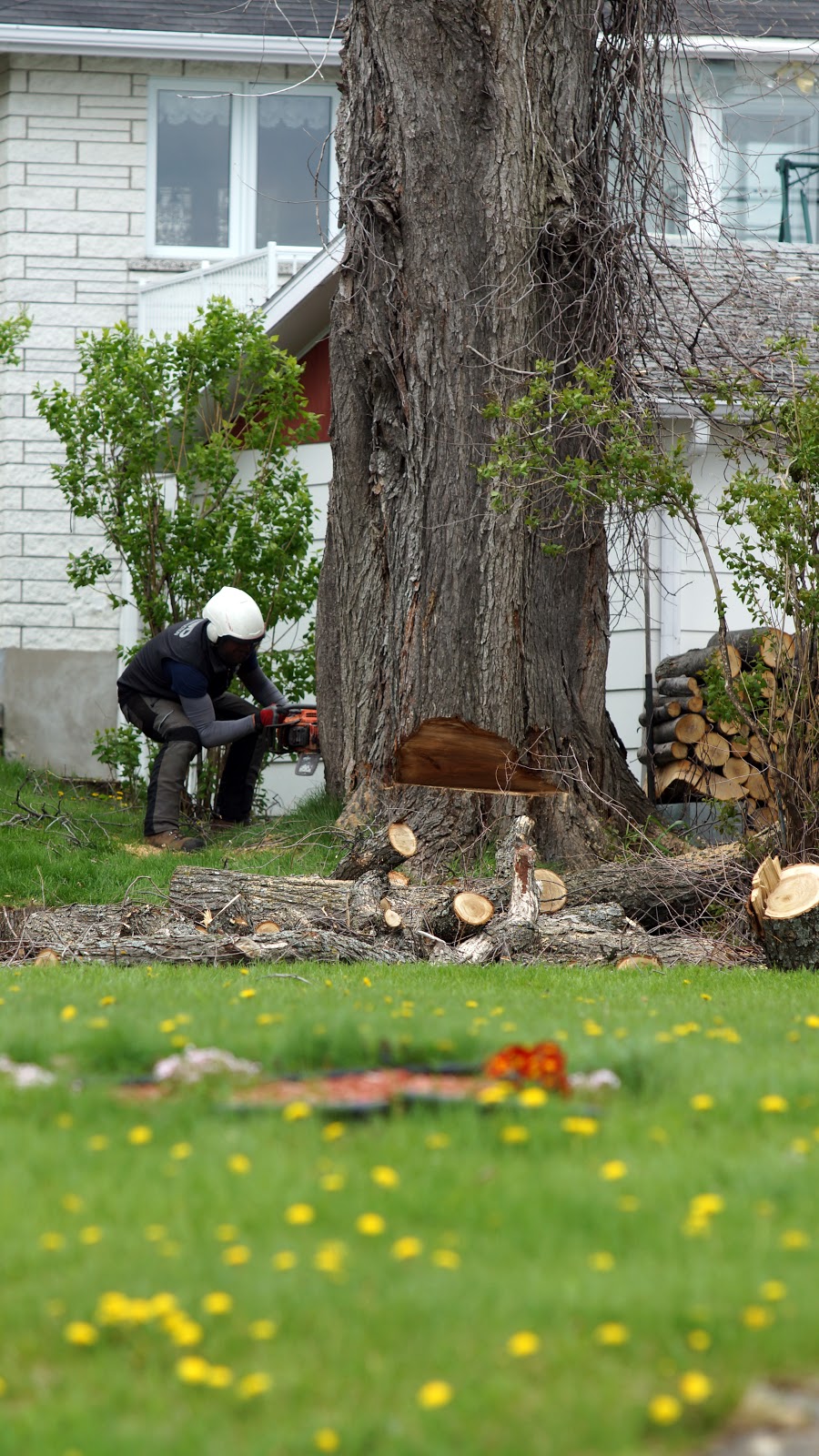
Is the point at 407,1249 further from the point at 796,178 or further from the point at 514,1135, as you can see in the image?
the point at 796,178

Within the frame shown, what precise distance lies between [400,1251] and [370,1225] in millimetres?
133

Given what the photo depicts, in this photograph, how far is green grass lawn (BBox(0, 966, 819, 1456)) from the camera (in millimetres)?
2451

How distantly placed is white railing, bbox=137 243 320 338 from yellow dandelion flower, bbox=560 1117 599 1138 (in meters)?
12.3

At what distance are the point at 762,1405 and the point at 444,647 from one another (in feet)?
24.1

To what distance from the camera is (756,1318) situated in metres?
2.69

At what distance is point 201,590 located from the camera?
1305cm

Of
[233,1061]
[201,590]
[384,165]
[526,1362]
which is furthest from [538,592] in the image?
[526,1362]

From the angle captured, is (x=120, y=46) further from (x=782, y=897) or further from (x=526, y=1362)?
(x=526, y=1362)

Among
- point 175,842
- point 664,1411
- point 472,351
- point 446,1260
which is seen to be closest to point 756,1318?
point 664,1411

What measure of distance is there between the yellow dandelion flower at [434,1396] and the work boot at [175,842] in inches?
337

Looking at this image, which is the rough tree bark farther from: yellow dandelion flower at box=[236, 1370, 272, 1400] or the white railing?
yellow dandelion flower at box=[236, 1370, 272, 1400]

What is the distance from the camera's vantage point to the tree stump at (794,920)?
7.26m

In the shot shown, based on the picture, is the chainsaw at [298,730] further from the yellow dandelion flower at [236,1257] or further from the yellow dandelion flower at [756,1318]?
the yellow dandelion flower at [756,1318]

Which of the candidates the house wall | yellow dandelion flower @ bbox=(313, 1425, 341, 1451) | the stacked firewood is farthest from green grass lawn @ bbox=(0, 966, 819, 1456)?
the house wall
